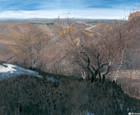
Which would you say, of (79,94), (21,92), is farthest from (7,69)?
(79,94)

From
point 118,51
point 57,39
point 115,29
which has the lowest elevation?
point 57,39

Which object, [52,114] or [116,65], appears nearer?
[52,114]

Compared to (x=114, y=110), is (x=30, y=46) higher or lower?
lower

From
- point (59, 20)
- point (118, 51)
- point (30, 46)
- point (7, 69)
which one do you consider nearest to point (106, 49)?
point (118, 51)

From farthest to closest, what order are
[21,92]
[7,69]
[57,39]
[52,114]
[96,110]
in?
[57,39], [7,69], [21,92], [96,110], [52,114]

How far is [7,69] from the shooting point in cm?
682

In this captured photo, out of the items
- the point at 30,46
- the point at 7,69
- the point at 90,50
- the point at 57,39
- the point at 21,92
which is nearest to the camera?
the point at 21,92

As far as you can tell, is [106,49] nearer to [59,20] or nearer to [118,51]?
[118,51]

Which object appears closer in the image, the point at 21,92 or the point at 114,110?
the point at 114,110

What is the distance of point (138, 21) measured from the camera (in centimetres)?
780

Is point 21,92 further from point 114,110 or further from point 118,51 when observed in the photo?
point 118,51

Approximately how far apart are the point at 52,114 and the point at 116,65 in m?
4.87

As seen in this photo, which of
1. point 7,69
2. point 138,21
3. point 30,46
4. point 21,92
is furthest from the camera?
point 30,46

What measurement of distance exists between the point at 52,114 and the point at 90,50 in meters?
6.04
